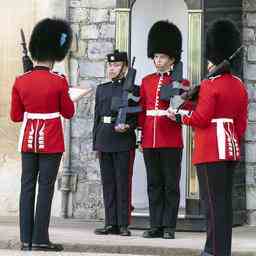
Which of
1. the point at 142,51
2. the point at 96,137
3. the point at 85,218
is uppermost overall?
the point at 142,51

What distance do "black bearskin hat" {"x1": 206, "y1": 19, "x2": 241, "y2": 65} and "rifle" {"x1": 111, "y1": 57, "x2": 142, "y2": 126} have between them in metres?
1.13

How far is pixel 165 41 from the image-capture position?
26.2 ft

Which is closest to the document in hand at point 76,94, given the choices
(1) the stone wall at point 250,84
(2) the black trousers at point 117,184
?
(2) the black trousers at point 117,184

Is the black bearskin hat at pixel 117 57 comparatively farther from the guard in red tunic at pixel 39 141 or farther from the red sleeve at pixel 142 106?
the guard in red tunic at pixel 39 141

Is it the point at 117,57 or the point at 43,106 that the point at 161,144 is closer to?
the point at 117,57

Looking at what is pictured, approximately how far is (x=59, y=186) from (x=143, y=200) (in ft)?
2.95

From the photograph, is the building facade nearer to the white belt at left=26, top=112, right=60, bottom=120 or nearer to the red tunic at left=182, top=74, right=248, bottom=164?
the white belt at left=26, top=112, right=60, bottom=120

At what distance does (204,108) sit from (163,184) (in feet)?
5.13

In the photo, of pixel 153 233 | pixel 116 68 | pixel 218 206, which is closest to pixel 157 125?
pixel 116 68

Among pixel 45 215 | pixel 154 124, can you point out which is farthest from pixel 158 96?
pixel 45 215

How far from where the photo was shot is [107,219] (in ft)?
26.6

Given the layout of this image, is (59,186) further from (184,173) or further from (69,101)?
(69,101)

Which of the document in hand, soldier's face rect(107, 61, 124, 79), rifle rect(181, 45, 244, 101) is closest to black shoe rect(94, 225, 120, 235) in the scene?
the document in hand

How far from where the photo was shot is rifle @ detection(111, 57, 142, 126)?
786 centimetres
